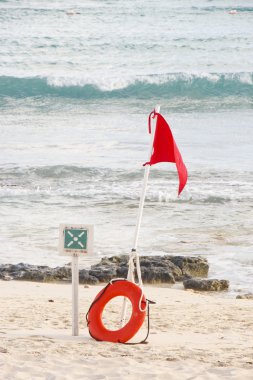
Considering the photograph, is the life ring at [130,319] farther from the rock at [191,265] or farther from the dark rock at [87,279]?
the rock at [191,265]

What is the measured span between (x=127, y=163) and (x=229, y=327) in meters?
12.7

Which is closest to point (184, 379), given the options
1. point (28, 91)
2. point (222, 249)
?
point (222, 249)

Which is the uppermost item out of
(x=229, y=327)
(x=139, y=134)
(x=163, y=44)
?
(x=163, y=44)

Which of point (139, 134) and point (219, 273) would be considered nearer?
point (219, 273)

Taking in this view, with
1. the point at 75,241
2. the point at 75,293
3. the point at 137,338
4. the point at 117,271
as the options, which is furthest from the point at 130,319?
the point at 117,271

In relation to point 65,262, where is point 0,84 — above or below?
above

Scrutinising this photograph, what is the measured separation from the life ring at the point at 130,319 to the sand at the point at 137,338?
4.6 inches

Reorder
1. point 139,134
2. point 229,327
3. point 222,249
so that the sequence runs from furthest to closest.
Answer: point 139,134
point 222,249
point 229,327

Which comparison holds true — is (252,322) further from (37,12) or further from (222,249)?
(37,12)

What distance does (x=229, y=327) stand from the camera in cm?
934

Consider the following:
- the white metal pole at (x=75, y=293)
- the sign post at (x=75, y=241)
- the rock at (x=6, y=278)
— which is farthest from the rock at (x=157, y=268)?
the sign post at (x=75, y=241)

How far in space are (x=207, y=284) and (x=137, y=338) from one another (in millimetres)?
3066

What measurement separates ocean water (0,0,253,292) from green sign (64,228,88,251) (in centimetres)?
360

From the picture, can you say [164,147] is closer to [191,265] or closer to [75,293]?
[75,293]
